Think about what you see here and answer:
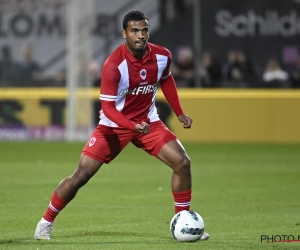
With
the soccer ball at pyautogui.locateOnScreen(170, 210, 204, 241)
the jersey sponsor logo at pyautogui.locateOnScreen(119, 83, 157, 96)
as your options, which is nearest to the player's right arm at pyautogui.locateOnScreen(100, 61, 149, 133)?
the jersey sponsor logo at pyautogui.locateOnScreen(119, 83, 157, 96)

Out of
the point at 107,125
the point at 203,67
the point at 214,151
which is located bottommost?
the point at 214,151

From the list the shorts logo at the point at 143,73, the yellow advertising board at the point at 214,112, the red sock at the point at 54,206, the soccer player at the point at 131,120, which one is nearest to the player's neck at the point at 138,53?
the soccer player at the point at 131,120

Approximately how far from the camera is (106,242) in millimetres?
8195

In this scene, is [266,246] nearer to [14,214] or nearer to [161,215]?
[161,215]

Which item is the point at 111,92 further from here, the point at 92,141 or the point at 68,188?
the point at 68,188

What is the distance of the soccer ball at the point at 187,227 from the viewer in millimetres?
8067

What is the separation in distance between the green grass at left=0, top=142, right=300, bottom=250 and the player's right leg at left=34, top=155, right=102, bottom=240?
0.45 ft

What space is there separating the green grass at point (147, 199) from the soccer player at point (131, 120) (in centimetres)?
46

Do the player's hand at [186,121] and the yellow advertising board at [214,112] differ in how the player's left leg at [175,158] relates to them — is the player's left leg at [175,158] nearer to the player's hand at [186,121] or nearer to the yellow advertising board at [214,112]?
the player's hand at [186,121]

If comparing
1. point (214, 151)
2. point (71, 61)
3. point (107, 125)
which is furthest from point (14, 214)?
point (71, 61)

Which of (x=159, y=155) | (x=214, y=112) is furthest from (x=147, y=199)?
(x=214, y=112)

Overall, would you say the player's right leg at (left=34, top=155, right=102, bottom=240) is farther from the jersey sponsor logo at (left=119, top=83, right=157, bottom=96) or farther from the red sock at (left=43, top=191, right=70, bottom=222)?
the jersey sponsor logo at (left=119, top=83, right=157, bottom=96)

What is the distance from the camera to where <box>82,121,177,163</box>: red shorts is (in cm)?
852

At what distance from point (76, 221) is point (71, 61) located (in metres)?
12.7
